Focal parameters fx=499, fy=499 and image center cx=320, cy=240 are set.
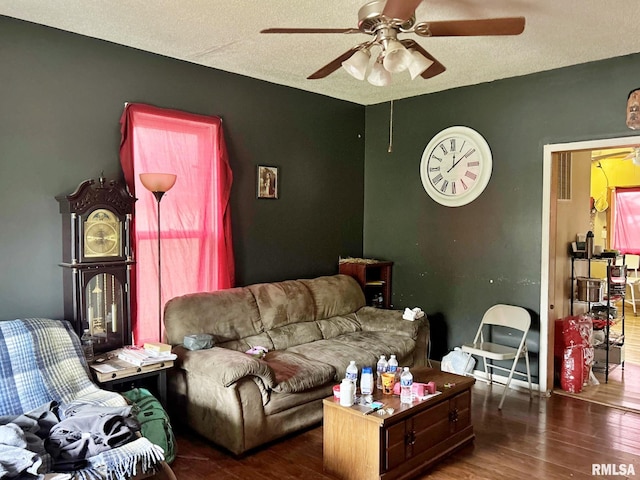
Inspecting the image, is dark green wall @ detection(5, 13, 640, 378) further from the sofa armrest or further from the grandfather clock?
the sofa armrest

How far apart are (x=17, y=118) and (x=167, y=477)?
7.46 feet

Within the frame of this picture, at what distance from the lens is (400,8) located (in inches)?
78.9

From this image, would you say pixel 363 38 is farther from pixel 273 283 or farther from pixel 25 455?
pixel 25 455

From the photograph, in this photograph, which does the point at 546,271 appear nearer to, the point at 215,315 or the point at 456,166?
the point at 456,166

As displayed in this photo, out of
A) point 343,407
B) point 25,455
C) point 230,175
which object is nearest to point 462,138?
point 230,175

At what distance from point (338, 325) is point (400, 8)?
2.86 meters

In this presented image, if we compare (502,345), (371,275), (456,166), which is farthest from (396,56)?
(371,275)

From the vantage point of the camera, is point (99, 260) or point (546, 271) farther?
point (546, 271)

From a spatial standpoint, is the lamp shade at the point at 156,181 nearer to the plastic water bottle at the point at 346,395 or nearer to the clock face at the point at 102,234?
the clock face at the point at 102,234

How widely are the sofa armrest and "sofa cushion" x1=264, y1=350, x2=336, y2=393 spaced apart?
0.11 metres

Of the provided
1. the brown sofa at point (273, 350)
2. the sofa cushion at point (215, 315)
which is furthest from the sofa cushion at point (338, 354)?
the sofa cushion at point (215, 315)

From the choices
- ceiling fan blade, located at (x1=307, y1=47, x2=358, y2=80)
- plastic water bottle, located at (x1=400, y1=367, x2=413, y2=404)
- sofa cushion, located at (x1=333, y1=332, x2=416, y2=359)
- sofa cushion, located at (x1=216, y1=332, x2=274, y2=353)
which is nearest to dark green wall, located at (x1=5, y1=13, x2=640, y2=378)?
sofa cushion, located at (x1=216, y1=332, x2=274, y2=353)

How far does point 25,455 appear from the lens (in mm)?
1951

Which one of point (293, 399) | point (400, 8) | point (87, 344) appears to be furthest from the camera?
point (293, 399)
